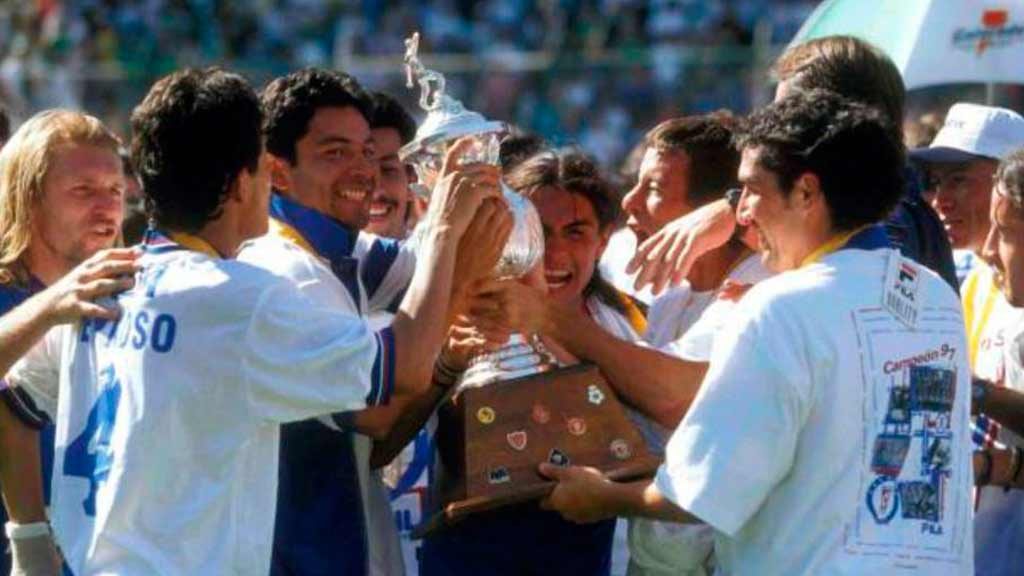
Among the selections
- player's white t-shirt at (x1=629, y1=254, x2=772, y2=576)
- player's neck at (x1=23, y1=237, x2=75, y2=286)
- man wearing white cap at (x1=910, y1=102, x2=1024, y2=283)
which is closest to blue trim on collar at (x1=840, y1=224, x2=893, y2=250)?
player's white t-shirt at (x1=629, y1=254, x2=772, y2=576)

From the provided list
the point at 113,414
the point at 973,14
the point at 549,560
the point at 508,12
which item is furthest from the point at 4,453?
the point at 508,12

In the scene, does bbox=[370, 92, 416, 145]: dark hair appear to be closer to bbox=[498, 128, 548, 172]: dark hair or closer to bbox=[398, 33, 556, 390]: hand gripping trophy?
bbox=[498, 128, 548, 172]: dark hair

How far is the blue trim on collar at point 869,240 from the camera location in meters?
4.96

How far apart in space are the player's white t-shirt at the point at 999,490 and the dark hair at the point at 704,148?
774 millimetres

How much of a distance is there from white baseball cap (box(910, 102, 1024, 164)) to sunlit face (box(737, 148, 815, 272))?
2.07m

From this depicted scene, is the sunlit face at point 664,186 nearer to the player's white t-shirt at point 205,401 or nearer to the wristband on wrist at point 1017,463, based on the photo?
the wristband on wrist at point 1017,463

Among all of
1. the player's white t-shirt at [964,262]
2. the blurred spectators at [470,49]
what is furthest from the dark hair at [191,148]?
the blurred spectators at [470,49]

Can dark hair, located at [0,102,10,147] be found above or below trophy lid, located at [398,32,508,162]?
below

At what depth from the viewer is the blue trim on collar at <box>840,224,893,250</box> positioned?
4.96 metres

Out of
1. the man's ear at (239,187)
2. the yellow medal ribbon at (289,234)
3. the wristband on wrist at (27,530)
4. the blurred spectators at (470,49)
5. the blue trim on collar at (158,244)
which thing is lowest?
the blurred spectators at (470,49)

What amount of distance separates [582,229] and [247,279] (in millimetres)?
1305

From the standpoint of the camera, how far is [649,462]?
5504mm

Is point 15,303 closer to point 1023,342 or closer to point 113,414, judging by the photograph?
point 113,414

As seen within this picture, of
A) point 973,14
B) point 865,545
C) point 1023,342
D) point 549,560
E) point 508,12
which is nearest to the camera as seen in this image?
point 865,545
